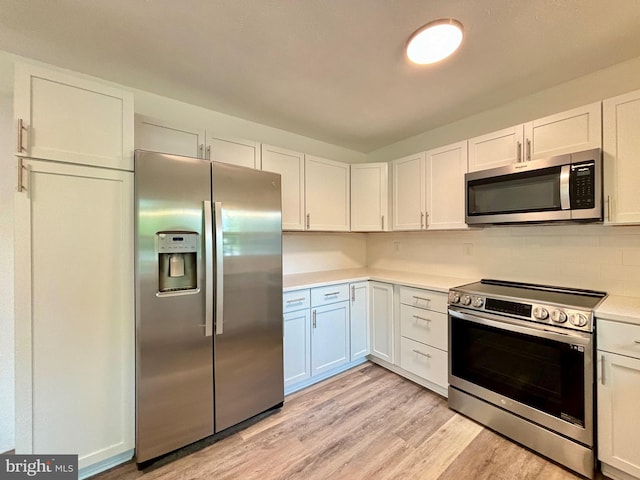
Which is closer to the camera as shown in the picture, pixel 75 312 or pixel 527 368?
pixel 75 312

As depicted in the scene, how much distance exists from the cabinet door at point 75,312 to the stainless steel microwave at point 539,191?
2.50 metres

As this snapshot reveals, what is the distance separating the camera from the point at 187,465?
162cm

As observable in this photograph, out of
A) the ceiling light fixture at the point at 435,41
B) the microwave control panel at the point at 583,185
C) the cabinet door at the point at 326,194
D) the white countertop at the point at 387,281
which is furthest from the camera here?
the cabinet door at the point at 326,194

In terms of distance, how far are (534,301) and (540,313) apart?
76 millimetres

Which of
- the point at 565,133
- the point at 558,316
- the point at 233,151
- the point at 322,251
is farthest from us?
the point at 322,251

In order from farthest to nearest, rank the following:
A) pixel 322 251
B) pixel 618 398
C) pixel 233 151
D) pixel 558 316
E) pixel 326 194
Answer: pixel 322 251, pixel 326 194, pixel 233 151, pixel 558 316, pixel 618 398

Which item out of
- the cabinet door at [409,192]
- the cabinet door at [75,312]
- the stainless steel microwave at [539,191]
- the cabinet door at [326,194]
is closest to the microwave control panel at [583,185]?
the stainless steel microwave at [539,191]

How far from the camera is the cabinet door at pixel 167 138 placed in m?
1.95

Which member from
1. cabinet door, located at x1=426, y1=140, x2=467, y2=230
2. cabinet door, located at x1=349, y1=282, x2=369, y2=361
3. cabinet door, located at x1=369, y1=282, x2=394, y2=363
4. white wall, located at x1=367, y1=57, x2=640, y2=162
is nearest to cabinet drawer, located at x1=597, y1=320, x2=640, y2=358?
cabinet door, located at x1=426, y1=140, x2=467, y2=230

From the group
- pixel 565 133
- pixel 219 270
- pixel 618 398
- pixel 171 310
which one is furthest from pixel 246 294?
pixel 565 133

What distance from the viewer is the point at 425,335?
2.35 meters

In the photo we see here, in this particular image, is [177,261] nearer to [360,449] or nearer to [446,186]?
[360,449]

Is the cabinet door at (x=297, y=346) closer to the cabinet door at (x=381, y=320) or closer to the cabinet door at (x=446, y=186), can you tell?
the cabinet door at (x=381, y=320)

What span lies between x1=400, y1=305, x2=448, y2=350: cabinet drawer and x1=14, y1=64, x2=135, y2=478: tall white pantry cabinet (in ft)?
7.02
